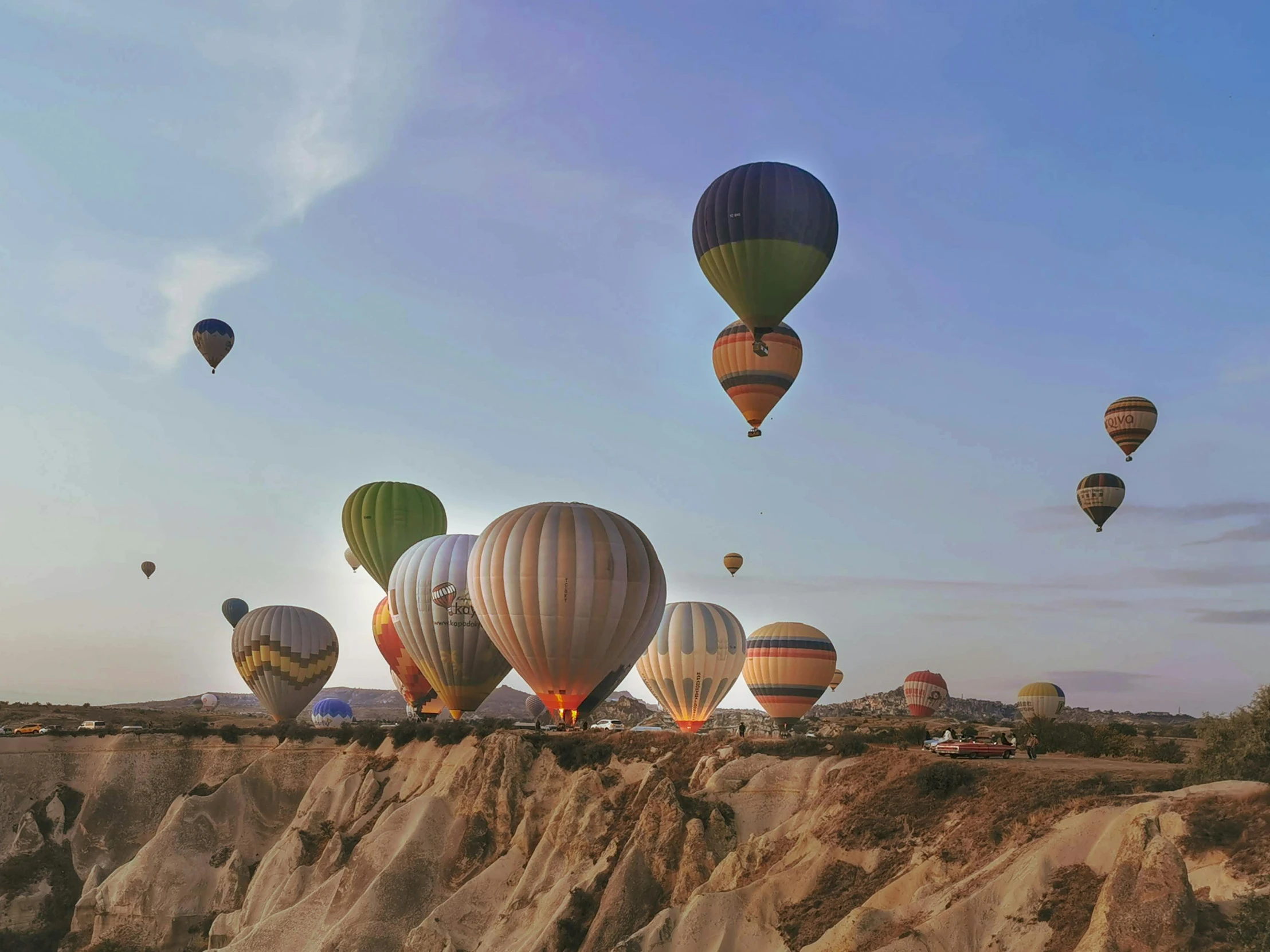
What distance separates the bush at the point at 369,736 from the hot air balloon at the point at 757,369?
28.1 m

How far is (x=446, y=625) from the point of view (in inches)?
2542

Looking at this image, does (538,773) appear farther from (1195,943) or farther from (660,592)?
(1195,943)

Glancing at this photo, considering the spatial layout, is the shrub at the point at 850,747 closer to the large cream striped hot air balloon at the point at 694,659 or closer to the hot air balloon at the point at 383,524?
the large cream striped hot air balloon at the point at 694,659

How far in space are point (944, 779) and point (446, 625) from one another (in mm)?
34530

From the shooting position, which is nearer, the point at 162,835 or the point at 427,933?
the point at 427,933

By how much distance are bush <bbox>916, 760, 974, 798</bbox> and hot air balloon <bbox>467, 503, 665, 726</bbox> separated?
885 inches

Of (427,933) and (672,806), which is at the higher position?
(672,806)

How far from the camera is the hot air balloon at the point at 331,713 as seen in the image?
102812 millimetres

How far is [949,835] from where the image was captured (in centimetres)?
3425

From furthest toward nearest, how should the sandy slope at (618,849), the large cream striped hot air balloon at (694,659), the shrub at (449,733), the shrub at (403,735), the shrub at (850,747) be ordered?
the large cream striped hot air balloon at (694,659) < the shrub at (403,735) < the shrub at (449,733) < the shrub at (850,747) < the sandy slope at (618,849)

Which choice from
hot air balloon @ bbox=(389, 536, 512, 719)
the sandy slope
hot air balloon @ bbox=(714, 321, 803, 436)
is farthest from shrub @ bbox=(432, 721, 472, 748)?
hot air balloon @ bbox=(714, 321, 803, 436)

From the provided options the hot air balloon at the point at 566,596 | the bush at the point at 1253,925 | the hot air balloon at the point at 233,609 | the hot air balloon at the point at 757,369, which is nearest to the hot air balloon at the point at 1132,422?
the hot air balloon at the point at 757,369

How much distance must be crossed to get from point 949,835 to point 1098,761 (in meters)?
10.8

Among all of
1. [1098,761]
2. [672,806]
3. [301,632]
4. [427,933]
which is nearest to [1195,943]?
[1098,761]
